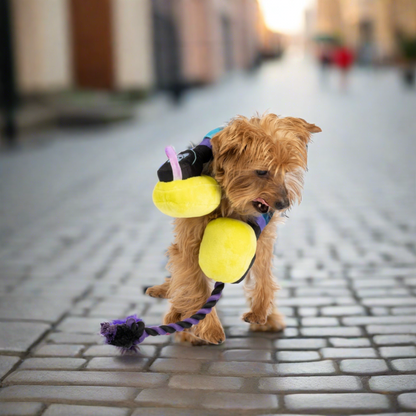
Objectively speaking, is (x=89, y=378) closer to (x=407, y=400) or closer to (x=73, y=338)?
(x=73, y=338)

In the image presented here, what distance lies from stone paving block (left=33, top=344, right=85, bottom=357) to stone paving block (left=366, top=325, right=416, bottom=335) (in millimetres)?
1774

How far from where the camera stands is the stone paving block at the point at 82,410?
2777 mm

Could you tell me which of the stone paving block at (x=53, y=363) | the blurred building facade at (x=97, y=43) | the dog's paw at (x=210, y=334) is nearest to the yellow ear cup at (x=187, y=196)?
the dog's paw at (x=210, y=334)

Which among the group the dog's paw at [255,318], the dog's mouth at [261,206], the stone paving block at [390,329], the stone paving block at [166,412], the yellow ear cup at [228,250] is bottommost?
the stone paving block at [390,329]

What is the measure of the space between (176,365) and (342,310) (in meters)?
1.40

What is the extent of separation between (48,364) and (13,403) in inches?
18.9

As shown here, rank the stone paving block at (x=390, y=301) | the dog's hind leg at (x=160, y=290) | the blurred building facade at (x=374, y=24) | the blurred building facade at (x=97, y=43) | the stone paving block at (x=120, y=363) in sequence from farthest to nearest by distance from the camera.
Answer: the blurred building facade at (x=374, y=24), the blurred building facade at (x=97, y=43), the stone paving block at (x=390, y=301), the dog's hind leg at (x=160, y=290), the stone paving block at (x=120, y=363)

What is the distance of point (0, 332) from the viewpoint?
3.85m

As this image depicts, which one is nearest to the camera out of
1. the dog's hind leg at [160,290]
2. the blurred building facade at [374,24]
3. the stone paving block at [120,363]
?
the stone paving block at [120,363]

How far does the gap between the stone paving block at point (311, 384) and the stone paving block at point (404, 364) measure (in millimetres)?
274

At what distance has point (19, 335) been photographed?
3.79 m

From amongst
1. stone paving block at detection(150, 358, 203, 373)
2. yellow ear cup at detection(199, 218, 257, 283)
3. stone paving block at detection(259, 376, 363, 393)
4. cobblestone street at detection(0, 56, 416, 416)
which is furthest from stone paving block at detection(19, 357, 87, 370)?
stone paving block at detection(259, 376, 363, 393)

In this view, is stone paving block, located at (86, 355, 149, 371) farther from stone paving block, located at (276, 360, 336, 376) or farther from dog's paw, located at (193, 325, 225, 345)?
stone paving block, located at (276, 360, 336, 376)

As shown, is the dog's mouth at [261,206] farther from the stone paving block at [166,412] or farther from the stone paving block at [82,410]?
the stone paving block at [82,410]
